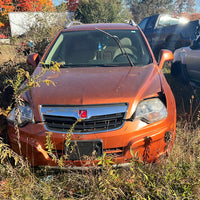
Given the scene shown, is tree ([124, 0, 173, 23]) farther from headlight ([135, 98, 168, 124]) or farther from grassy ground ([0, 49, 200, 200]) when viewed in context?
grassy ground ([0, 49, 200, 200])

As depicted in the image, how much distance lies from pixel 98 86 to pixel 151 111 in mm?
637

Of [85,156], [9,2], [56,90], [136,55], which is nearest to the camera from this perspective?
[85,156]

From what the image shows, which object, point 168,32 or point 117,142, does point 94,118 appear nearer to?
point 117,142

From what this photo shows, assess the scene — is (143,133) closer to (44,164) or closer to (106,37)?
(44,164)

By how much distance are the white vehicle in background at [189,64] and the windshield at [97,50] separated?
2074 mm

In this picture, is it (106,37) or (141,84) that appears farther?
(106,37)

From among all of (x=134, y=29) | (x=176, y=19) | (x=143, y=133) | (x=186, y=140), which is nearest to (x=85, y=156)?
(x=143, y=133)

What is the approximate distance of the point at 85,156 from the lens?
2047 mm

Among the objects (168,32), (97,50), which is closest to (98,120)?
(97,50)

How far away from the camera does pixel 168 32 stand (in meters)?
8.92

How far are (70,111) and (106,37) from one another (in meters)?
1.93

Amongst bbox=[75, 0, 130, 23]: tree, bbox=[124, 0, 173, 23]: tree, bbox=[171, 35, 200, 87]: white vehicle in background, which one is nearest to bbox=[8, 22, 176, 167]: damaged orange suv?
bbox=[171, 35, 200, 87]: white vehicle in background

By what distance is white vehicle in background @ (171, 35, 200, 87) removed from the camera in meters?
5.13

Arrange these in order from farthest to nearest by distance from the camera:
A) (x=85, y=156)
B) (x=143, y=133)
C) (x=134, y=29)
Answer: (x=134, y=29) < (x=143, y=133) < (x=85, y=156)
